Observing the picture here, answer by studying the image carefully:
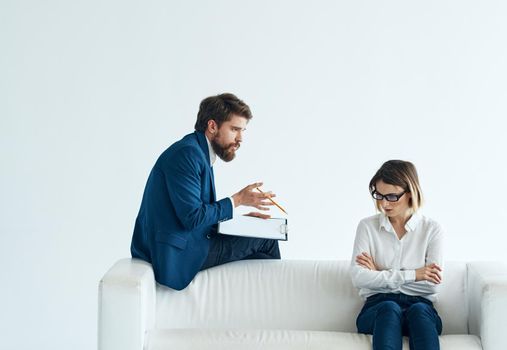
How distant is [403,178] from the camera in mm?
3705

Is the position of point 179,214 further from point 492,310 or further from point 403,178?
point 492,310

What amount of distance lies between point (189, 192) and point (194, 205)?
0.06 meters

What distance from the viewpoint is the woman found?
365 centimetres

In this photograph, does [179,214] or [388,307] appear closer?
[388,307]

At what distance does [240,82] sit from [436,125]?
1.23 m

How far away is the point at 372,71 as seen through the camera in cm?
539

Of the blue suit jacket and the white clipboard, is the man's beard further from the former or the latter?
the white clipboard

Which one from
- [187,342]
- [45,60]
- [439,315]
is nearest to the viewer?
[187,342]

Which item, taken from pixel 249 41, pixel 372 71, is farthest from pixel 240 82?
pixel 372 71

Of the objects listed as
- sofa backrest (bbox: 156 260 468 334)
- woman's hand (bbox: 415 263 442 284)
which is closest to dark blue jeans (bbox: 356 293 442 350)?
woman's hand (bbox: 415 263 442 284)

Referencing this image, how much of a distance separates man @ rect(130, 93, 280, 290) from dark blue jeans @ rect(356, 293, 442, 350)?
0.65m

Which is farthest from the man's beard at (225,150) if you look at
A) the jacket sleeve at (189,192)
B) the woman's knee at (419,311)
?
the woman's knee at (419,311)

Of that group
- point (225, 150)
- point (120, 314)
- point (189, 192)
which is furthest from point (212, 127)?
point (120, 314)

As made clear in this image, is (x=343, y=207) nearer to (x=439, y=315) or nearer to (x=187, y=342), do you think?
(x=439, y=315)
